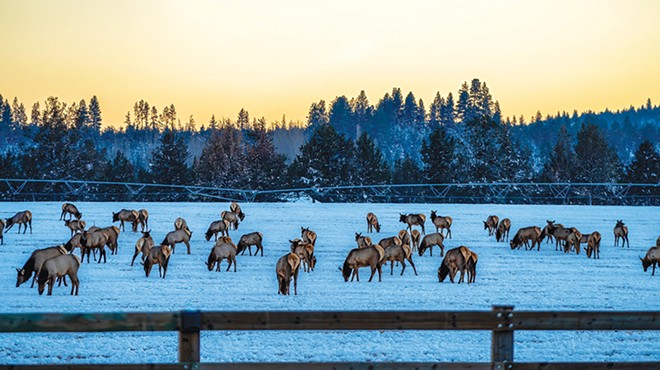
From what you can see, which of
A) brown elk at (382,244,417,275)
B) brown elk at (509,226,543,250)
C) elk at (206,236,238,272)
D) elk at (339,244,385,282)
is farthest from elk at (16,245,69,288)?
brown elk at (509,226,543,250)

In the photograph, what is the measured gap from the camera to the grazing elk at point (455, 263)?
18.3 metres

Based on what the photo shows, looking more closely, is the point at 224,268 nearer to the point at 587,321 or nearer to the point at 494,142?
the point at 587,321

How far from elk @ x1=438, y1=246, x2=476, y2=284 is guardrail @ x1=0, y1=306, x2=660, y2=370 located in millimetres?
11621

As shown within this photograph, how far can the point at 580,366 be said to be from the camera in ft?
21.8

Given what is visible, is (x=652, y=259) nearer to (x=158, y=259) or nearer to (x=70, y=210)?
(x=158, y=259)

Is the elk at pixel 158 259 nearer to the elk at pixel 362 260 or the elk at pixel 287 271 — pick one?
the elk at pixel 287 271

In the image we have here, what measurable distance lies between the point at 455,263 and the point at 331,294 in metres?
4.04

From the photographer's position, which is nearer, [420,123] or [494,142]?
[494,142]

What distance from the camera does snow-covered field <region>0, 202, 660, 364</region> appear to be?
35.0 feet

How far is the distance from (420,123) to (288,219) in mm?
147185

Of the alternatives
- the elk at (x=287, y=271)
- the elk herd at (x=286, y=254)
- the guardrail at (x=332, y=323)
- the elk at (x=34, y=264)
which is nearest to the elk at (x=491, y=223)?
the elk herd at (x=286, y=254)

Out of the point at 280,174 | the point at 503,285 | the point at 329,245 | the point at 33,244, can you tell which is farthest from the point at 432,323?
the point at 280,174

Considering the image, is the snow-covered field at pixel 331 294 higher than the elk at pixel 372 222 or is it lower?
lower

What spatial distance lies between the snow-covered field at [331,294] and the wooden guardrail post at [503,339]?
3.75 m
